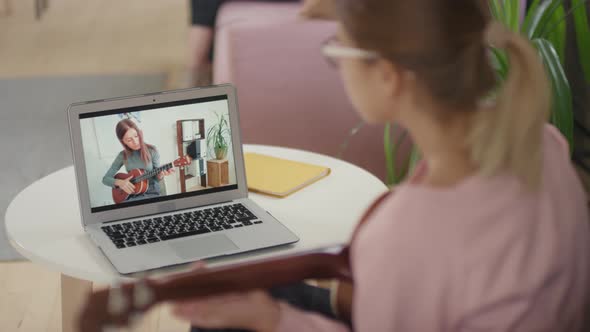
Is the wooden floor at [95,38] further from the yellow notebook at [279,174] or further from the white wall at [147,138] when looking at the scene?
the white wall at [147,138]

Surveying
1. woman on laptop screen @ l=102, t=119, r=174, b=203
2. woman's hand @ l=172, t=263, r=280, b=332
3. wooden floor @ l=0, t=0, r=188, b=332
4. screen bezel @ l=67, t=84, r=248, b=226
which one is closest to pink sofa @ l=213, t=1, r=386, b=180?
screen bezel @ l=67, t=84, r=248, b=226

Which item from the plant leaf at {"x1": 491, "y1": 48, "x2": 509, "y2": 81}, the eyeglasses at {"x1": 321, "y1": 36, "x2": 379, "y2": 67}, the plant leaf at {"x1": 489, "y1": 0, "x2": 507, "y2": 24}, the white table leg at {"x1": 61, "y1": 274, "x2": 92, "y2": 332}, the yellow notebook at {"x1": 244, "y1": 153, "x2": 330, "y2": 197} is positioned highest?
the eyeglasses at {"x1": 321, "y1": 36, "x2": 379, "y2": 67}

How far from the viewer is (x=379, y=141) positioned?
A: 99.6 inches

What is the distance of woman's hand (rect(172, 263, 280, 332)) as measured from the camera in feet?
3.57

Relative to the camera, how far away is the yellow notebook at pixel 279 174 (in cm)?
175

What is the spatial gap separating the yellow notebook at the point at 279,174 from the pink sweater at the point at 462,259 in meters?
0.77

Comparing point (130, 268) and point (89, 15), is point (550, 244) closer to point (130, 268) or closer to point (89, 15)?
point (130, 268)

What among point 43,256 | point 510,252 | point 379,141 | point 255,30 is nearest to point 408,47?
point 510,252

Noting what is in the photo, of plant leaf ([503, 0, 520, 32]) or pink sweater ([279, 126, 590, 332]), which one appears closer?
pink sweater ([279, 126, 590, 332])

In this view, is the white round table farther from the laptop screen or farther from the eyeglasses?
the eyeglasses

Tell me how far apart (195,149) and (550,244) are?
0.84 metres

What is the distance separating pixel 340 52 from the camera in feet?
3.32

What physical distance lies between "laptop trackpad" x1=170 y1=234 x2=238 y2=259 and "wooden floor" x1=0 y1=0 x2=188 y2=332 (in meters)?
2.91

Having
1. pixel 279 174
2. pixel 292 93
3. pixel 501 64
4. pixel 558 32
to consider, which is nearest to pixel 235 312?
pixel 279 174
